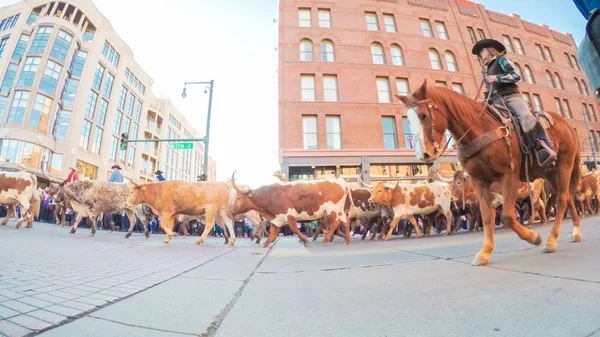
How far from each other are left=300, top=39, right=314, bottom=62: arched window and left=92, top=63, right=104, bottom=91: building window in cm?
3293

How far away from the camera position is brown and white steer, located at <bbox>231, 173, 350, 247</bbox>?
7.16 metres

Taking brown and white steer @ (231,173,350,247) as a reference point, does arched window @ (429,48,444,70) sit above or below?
above

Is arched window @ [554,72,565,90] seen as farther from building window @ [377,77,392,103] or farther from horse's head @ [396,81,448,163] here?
horse's head @ [396,81,448,163]

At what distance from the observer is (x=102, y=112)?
1505 inches

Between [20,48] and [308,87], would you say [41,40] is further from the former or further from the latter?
[308,87]

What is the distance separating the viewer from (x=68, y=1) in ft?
113

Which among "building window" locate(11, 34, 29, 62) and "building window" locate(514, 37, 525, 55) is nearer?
"building window" locate(514, 37, 525, 55)

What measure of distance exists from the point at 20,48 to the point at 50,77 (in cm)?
663

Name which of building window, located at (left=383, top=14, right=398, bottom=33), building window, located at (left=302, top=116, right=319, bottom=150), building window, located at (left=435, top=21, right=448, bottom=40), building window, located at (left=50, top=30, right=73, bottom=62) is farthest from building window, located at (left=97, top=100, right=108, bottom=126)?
building window, located at (left=435, top=21, right=448, bottom=40)

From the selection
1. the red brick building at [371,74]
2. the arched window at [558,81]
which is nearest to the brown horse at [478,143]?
the red brick building at [371,74]

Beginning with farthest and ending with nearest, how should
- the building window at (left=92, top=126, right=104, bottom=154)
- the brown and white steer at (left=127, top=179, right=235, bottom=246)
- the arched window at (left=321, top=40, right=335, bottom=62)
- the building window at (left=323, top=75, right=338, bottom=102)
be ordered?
the building window at (left=92, top=126, right=104, bottom=154), the arched window at (left=321, top=40, right=335, bottom=62), the building window at (left=323, top=75, right=338, bottom=102), the brown and white steer at (left=127, top=179, right=235, bottom=246)

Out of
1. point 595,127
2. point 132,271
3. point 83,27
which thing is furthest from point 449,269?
point 83,27

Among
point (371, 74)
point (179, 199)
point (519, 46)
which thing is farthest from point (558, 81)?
point (179, 199)

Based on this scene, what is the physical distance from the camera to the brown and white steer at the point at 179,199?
771cm
